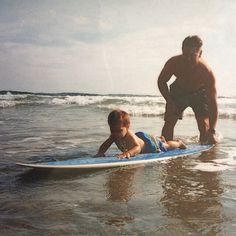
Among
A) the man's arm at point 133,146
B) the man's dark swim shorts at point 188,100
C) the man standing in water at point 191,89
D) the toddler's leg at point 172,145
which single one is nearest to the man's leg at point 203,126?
the man standing in water at point 191,89

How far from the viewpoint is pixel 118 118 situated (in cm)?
588

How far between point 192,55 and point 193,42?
0.28m

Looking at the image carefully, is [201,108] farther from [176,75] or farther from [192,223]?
[192,223]

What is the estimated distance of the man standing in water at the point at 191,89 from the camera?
7.93 meters

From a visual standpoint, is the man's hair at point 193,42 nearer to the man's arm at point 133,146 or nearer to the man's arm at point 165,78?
the man's arm at point 165,78

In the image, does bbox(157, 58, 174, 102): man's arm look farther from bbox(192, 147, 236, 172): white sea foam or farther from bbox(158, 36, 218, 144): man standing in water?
bbox(192, 147, 236, 172): white sea foam

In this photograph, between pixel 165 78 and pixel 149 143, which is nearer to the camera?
pixel 149 143

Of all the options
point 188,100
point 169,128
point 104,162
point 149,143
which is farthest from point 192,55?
point 104,162

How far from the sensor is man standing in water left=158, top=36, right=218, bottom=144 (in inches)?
312

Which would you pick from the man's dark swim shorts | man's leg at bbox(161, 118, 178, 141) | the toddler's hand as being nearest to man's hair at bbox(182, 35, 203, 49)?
the man's dark swim shorts

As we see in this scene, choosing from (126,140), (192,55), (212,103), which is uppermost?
(192,55)

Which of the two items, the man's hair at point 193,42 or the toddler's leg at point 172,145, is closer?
the toddler's leg at point 172,145

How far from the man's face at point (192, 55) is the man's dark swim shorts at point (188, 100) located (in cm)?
71

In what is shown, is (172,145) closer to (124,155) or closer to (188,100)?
(188,100)
